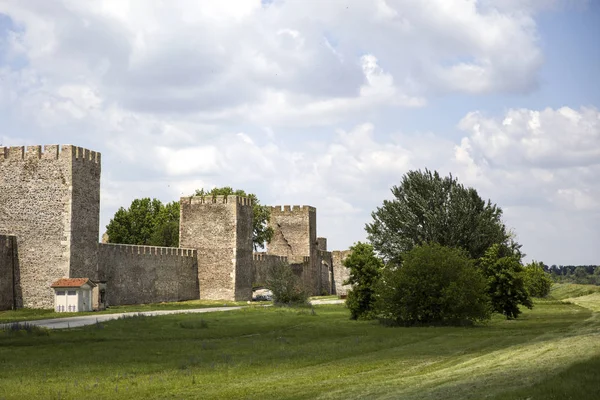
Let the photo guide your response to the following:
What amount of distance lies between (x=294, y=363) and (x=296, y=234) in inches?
2642

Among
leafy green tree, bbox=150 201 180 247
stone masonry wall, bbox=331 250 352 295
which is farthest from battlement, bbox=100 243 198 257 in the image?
stone masonry wall, bbox=331 250 352 295

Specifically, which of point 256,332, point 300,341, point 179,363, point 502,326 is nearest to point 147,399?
point 179,363

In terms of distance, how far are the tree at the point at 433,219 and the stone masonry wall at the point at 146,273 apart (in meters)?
16.5

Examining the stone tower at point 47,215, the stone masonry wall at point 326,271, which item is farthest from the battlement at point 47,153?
the stone masonry wall at point 326,271

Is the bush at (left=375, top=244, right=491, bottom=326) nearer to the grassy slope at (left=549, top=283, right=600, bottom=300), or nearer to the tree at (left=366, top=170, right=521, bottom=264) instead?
the tree at (left=366, top=170, right=521, bottom=264)

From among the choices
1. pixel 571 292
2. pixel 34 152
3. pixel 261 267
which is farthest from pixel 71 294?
pixel 571 292

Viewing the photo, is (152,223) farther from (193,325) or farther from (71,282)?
(193,325)

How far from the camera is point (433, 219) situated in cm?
5694

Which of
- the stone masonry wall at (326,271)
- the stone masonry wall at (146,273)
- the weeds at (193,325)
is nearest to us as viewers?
the weeds at (193,325)

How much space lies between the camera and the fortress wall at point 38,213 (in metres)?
51.5

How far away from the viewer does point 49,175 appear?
174 ft

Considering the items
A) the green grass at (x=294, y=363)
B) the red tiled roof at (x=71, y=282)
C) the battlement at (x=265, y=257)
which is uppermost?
the battlement at (x=265, y=257)

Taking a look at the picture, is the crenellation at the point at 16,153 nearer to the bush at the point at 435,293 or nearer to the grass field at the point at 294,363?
the grass field at the point at 294,363

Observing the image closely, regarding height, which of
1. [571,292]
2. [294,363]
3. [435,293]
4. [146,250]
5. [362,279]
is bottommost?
[294,363]
